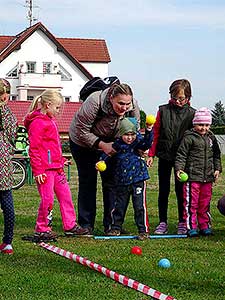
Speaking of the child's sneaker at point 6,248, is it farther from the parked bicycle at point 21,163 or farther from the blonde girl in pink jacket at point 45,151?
the parked bicycle at point 21,163

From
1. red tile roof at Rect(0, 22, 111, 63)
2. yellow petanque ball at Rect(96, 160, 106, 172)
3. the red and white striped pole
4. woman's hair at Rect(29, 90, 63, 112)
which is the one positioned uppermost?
red tile roof at Rect(0, 22, 111, 63)

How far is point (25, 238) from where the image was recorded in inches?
328

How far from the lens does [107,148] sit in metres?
8.44

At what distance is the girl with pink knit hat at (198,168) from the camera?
8672 mm

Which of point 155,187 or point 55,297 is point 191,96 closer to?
point 55,297

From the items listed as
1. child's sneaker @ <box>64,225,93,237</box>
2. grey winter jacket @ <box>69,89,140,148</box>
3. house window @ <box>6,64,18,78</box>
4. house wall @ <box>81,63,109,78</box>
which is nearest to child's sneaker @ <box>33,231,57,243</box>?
child's sneaker @ <box>64,225,93,237</box>

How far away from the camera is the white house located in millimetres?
57562

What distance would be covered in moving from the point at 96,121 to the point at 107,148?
36cm

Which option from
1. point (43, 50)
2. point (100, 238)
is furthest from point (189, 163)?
point (43, 50)

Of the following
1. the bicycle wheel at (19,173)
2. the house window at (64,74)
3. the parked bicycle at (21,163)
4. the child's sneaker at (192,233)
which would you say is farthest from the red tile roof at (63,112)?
the child's sneaker at (192,233)

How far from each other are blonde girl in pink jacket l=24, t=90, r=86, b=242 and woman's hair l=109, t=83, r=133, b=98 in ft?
1.89

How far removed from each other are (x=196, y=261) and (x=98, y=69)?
187ft

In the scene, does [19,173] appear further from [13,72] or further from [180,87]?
[13,72]

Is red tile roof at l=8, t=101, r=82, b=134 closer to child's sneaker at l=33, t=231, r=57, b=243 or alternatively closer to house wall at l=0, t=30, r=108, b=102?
house wall at l=0, t=30, r=108, b=102
